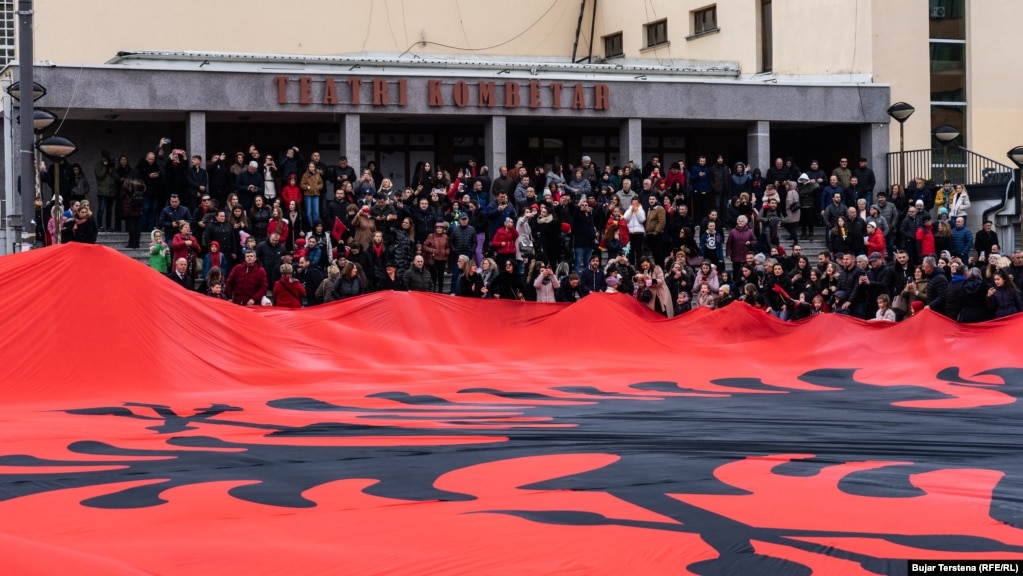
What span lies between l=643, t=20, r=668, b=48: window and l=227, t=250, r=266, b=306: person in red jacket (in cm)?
2072

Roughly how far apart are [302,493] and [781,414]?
567cm

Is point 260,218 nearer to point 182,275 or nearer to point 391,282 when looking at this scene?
point 391,282

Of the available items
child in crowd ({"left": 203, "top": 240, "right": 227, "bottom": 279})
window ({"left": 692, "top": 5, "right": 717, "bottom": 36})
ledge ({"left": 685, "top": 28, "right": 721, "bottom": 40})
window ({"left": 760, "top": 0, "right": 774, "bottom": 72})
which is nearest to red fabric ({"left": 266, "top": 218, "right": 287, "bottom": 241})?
child in crowd ({"left": 203, "top": 240, "right": 227, "bottom": 279})

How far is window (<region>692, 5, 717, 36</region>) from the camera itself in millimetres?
37812

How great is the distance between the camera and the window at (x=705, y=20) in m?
37.8

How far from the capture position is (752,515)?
870cm

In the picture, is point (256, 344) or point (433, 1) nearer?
point (256, 344)

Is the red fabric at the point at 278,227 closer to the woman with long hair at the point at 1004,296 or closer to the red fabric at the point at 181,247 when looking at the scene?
the red fabric at the point at 181,247

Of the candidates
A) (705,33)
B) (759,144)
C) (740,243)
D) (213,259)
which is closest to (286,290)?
(213,259)

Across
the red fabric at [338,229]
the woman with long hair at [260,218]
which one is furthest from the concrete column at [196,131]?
the red fabric at [338,229]

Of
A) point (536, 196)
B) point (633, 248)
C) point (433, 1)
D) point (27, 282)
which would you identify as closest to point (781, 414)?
point (27, 282)

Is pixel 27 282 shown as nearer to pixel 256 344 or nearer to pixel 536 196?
pixel 256 344

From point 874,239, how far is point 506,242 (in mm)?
7185

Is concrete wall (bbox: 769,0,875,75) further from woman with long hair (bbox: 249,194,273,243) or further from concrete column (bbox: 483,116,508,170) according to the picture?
woman with long hair (bbox: 249,194,273,243)
